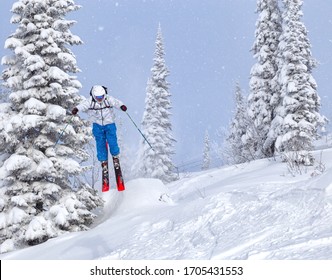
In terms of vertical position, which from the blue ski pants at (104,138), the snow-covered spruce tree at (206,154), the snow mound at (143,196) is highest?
the blue ski pants at (104,138)

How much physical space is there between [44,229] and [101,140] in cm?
269

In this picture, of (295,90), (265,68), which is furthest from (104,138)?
(265,68)

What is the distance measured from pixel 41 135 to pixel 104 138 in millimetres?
2517

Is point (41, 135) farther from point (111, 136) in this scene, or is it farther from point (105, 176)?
point (111, 136)

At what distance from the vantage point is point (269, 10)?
23.1 meters

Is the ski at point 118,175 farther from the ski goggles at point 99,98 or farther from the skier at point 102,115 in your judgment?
the ski goggles at point 99,98

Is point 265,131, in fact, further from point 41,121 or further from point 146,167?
point 41,121

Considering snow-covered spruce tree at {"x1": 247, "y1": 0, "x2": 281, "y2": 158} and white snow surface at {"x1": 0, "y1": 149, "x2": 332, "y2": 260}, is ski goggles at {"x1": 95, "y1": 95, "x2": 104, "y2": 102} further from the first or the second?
snow-covered spruce tree at {"x1": 247, "y1": 0, "x2": 281, "y2": 158}

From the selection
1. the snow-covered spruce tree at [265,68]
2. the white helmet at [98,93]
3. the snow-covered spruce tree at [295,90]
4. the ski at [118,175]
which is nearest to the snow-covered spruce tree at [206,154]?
the snow-covered spruce tree at [265,68]

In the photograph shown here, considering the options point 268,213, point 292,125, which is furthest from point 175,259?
point 292,125

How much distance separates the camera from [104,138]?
31.3 ft

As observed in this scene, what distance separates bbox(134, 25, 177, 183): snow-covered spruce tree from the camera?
31.9 meters

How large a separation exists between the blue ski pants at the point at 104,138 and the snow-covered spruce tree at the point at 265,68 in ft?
48.4

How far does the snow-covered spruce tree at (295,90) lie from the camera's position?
60.0ft
